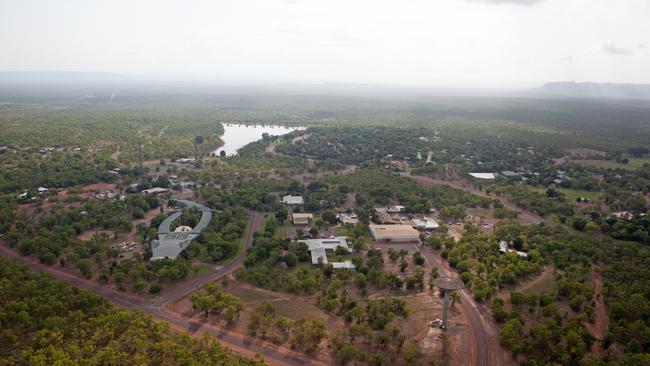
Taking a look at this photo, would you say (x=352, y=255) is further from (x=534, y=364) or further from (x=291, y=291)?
(x=534, y=364)

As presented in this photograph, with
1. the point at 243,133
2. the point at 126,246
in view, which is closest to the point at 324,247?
the point at 126,246

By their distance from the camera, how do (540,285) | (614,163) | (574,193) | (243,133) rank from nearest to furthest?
(540,285) → (574,193) → (614,163) → (243,133)

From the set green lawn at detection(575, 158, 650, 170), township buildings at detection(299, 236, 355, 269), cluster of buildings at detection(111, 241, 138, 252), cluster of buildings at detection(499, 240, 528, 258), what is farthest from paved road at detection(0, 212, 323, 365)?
green lawn at detection(575, 158, 650, 170)

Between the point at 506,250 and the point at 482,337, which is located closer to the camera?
the point at 482,337

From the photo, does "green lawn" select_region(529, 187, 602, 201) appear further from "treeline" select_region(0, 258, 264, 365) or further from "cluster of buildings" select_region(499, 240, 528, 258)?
"treeline" select_region(0, 258, 264, 365)

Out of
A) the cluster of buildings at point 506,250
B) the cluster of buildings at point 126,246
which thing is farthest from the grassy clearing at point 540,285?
the cluster of buildings at point 126,246

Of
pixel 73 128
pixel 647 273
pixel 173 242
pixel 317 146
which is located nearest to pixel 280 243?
pixel 173 242

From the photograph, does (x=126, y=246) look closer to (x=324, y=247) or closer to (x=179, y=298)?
(x=179, y=298)

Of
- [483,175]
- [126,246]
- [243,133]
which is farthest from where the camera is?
[243,133]
